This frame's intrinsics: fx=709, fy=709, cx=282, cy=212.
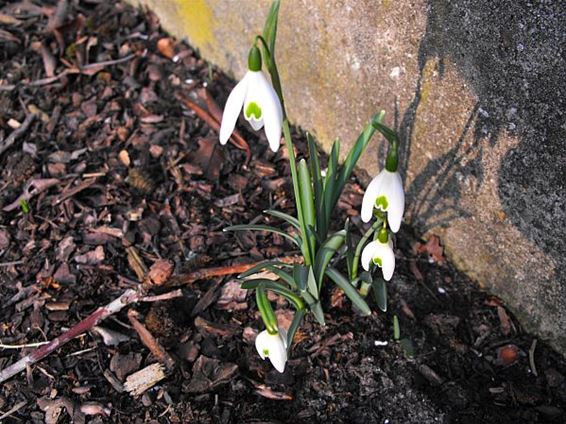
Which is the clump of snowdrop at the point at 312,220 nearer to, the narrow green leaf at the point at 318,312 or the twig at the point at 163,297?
the narrow green leaf at the point at 318,312

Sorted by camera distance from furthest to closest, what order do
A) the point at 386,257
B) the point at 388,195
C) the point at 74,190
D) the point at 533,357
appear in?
the point at 74,190
the point at 533,357
the point at 386,257
the point at 388,195

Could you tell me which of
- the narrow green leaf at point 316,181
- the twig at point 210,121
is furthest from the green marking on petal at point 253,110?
the twig at point 210,121

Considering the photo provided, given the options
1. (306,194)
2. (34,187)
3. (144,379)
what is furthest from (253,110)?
(34,187)

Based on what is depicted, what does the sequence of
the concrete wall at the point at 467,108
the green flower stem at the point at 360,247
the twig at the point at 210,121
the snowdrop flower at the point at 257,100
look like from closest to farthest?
the snowdrop flower at the point at 257,100, the concrete wall at the point at 467,108, the green flower stem at the point at 360,247, the twig at the point at 210,121

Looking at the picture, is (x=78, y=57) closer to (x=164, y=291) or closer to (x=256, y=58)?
(x=164, y=291)

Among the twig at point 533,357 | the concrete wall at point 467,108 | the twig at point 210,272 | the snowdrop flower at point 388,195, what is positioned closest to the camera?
the snowdrop flower at point 388,195

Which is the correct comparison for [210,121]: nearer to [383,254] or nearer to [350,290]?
[350,290]
